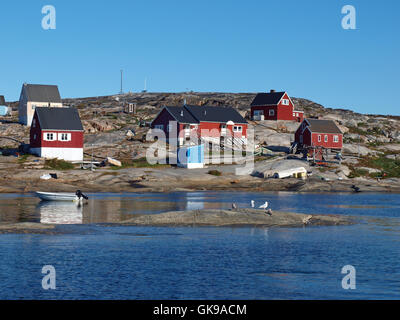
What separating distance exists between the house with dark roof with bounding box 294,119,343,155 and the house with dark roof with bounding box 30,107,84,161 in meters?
35.0

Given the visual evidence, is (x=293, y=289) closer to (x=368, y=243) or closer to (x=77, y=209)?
(x=368, y=243)

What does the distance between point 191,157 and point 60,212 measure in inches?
1341

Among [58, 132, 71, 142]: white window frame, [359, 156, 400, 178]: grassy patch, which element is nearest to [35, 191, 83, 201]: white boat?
[58, 132, 71, 142]: white window frame

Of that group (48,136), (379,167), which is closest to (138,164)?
(48,136)

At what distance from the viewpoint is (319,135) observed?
305 ft

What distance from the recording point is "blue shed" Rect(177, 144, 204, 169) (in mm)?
81750

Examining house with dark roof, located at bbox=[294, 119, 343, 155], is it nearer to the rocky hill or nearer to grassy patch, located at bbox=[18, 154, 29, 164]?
the rocky hill

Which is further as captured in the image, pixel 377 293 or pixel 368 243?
pixel 368 243

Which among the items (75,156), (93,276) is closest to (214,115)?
(75,156)

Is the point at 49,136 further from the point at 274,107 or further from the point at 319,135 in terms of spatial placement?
the point at 274,107

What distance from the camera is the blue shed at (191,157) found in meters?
81.8

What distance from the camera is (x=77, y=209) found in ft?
173
